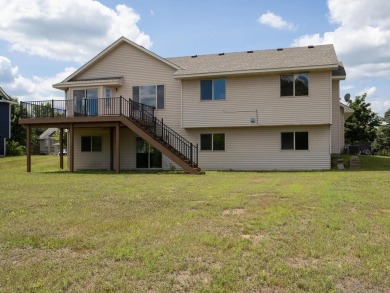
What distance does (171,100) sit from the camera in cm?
2133

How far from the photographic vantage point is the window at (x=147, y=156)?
71.3 feet

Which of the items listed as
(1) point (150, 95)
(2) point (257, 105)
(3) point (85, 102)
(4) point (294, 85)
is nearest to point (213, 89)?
(2) point (257, 105)

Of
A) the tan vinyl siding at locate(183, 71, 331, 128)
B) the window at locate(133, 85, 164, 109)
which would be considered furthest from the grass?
the window at locate(133, 85, 164, 109)

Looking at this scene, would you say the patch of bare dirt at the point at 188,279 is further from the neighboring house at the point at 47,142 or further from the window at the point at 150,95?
the neighboring house at the point at 47,142

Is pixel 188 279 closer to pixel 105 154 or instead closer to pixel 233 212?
pixel 233 212

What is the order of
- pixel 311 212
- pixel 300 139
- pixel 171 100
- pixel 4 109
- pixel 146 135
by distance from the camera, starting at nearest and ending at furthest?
1. pixel 311 212
2. pixel 146 135
3. pixel 300 139
4. pixel 171 100
5. pixel 4 109

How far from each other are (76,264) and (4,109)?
35.7 meters

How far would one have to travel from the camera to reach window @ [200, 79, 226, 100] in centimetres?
2044

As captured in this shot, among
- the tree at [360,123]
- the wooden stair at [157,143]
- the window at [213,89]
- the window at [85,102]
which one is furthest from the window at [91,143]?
the tree at [360,123]

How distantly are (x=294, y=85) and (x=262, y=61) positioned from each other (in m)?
2.22

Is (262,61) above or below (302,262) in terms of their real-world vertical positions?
above

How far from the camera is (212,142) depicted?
69.2 feet

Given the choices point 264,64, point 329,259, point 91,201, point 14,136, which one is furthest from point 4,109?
point 329,259

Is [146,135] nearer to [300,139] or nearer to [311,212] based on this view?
[300,139]
